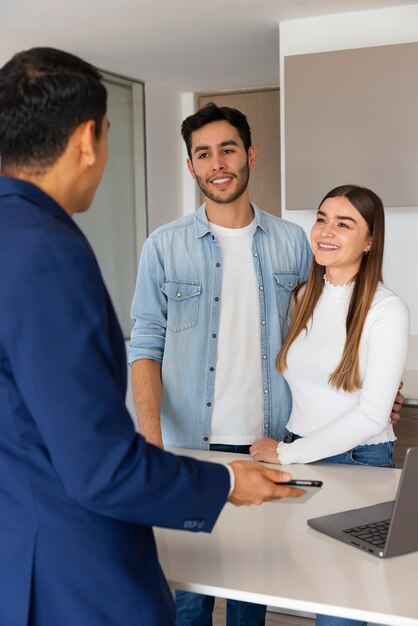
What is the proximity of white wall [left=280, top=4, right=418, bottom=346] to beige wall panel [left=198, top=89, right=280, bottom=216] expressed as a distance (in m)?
2.19

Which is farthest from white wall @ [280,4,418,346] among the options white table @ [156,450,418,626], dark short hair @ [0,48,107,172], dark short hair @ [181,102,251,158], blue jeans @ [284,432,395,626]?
dark short hair @ [0,48,107,172]

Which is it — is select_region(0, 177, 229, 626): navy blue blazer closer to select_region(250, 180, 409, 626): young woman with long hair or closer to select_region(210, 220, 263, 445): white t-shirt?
select_region(250, 180, 409, 626): young woman with long hair

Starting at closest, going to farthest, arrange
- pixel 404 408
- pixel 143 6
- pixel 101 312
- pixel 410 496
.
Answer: pixel 101 312 < pixel 410 496 < pixel 404 408 < pixel 143 6

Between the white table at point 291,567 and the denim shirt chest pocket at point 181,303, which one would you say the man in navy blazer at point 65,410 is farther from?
the denim shirt chest pocket at point 181,303

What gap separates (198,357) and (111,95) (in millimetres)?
4430

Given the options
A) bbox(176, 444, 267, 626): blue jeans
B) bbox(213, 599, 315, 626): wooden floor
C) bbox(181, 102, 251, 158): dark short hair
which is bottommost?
bbox(213, 599, 315, 626): wooden floor

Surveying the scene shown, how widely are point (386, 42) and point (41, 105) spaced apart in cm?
375

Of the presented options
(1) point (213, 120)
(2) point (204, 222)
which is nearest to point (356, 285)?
(2) point (204, 222)

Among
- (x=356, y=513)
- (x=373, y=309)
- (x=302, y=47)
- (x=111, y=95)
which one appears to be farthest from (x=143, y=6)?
(x=356, y=513)

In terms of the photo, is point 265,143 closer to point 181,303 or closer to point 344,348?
point 181,303

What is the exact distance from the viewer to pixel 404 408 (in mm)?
3193

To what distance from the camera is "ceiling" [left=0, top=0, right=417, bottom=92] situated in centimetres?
437

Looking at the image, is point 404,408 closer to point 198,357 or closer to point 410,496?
point 198,357

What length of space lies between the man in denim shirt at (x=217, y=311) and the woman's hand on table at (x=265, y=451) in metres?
0.24
